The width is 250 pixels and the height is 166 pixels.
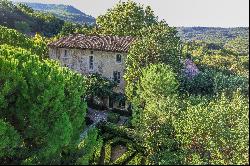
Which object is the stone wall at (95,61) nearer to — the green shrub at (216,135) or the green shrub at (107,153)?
the green shrub at (107,153)

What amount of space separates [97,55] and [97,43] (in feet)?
6.32

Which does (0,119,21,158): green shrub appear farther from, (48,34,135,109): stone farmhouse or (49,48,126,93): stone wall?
(49,48,126,93): stone wall

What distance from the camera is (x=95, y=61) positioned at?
59.6 meters

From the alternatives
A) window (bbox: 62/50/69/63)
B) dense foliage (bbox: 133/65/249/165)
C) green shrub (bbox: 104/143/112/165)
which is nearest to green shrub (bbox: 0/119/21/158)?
green shrub (bbox: 104/143/112/165)

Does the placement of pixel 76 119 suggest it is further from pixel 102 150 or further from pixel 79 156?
pixel 102 150

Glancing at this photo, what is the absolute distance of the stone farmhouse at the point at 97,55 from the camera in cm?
5800

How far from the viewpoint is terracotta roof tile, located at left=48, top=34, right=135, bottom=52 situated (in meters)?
58.2

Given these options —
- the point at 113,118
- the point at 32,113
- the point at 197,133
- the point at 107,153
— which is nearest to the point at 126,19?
the point at 113,118

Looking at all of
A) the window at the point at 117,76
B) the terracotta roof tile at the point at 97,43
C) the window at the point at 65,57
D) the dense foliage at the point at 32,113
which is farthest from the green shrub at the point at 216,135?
the window at the point at 65,57

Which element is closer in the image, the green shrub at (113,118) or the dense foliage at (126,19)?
the green shrub at (113,118)

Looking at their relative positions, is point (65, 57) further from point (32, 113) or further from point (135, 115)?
point (32, 113)

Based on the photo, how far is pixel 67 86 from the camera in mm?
33094

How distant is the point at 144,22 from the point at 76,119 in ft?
162

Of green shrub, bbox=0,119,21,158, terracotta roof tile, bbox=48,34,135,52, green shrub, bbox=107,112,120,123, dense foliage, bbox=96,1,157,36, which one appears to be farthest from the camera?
dense foliage, bbox=96,1,157,36
